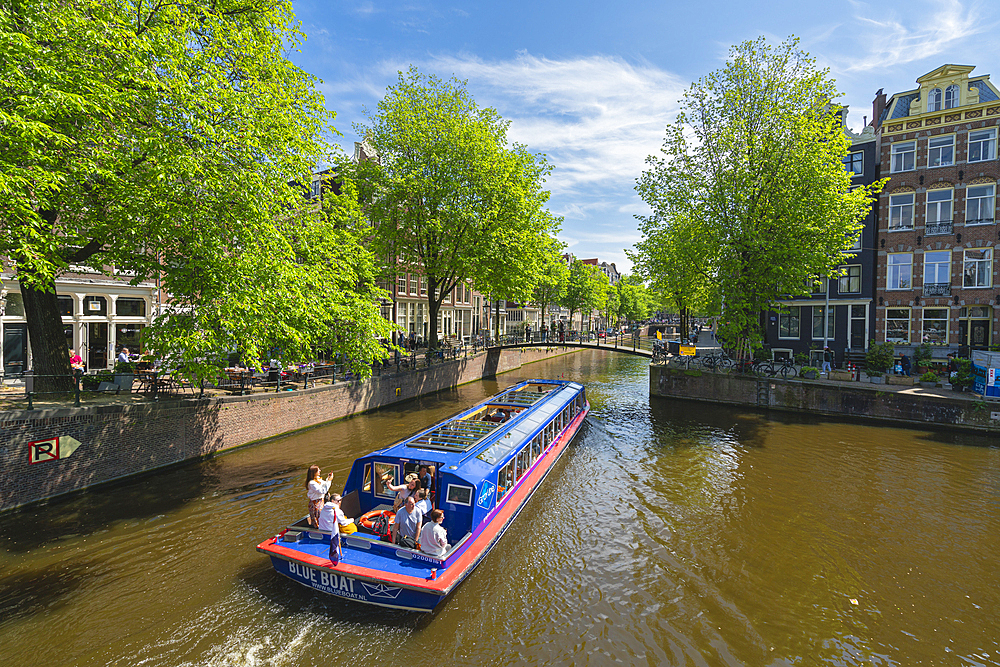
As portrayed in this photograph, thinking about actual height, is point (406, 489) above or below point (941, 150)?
below

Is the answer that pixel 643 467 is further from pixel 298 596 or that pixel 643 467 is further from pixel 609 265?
pixel 609 265

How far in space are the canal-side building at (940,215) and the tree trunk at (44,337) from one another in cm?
4127

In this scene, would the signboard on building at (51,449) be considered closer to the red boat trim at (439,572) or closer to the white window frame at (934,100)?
the red boat trim at (439,572)

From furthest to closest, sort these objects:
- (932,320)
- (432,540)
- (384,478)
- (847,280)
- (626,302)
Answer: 1. (626,302)
2. (847,280)
3. (932,320)
4. (384,478)
5. (432,540)

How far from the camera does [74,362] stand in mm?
20078

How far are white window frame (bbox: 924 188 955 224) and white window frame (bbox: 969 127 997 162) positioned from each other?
7.10 ft

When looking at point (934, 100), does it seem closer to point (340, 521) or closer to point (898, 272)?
point (898, 272)

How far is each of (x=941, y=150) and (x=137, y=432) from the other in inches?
1693

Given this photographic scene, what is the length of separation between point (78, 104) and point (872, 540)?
20.6 metres

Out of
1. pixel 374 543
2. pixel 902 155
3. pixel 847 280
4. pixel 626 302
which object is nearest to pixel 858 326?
pixel 847 280

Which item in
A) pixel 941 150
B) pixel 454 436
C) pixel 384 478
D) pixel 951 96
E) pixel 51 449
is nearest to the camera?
pixel 384 478

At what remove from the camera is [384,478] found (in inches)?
420

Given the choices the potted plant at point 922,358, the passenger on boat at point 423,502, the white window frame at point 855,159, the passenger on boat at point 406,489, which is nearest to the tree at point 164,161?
the passenger on boat at point 406,489

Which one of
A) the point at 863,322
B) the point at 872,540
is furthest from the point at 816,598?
the point at 863,322
